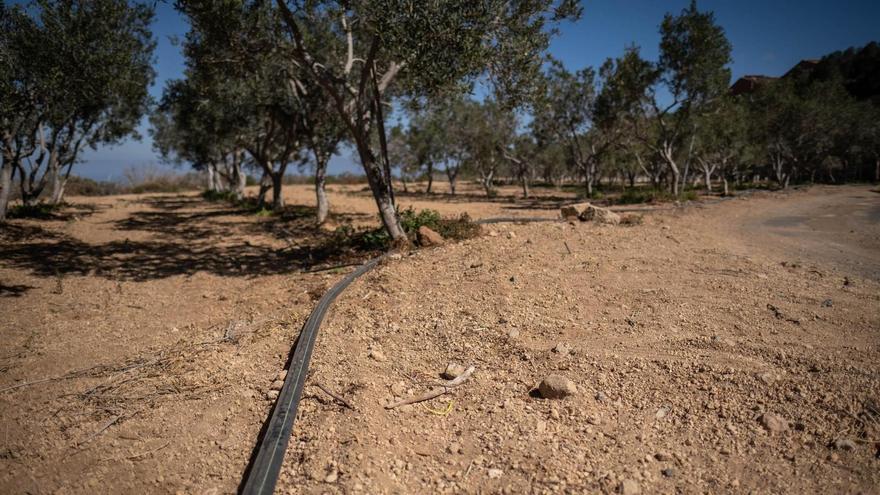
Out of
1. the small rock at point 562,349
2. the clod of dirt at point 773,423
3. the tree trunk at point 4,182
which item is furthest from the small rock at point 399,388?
the tree trunk at point 4,182

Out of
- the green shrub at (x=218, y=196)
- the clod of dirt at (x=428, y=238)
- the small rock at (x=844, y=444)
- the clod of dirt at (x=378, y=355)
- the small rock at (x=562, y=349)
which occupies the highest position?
the green shrub at (x=218, y=196)

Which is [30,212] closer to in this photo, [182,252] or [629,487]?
[182,252]

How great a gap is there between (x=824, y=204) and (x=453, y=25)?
67.0ft

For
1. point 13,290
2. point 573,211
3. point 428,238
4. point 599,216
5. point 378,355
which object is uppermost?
point 573,211

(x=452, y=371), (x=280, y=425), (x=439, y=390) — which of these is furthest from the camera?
(x=452, y=371)

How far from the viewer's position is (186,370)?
13.8 feet

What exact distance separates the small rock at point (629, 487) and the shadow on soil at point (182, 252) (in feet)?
20.8

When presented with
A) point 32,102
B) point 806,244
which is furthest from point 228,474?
point 32,102

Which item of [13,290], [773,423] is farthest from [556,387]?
[13,290]

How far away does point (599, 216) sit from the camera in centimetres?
1063

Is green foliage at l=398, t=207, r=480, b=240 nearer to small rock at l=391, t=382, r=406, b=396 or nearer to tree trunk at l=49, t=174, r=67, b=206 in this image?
small rock at l=391, t=382, r=406, b=396

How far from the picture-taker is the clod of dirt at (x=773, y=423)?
297 cm

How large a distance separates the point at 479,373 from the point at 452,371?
271 mm

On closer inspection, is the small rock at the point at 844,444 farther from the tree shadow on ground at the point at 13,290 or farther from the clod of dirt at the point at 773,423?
the tree shadow on ground at the point at 13,290
